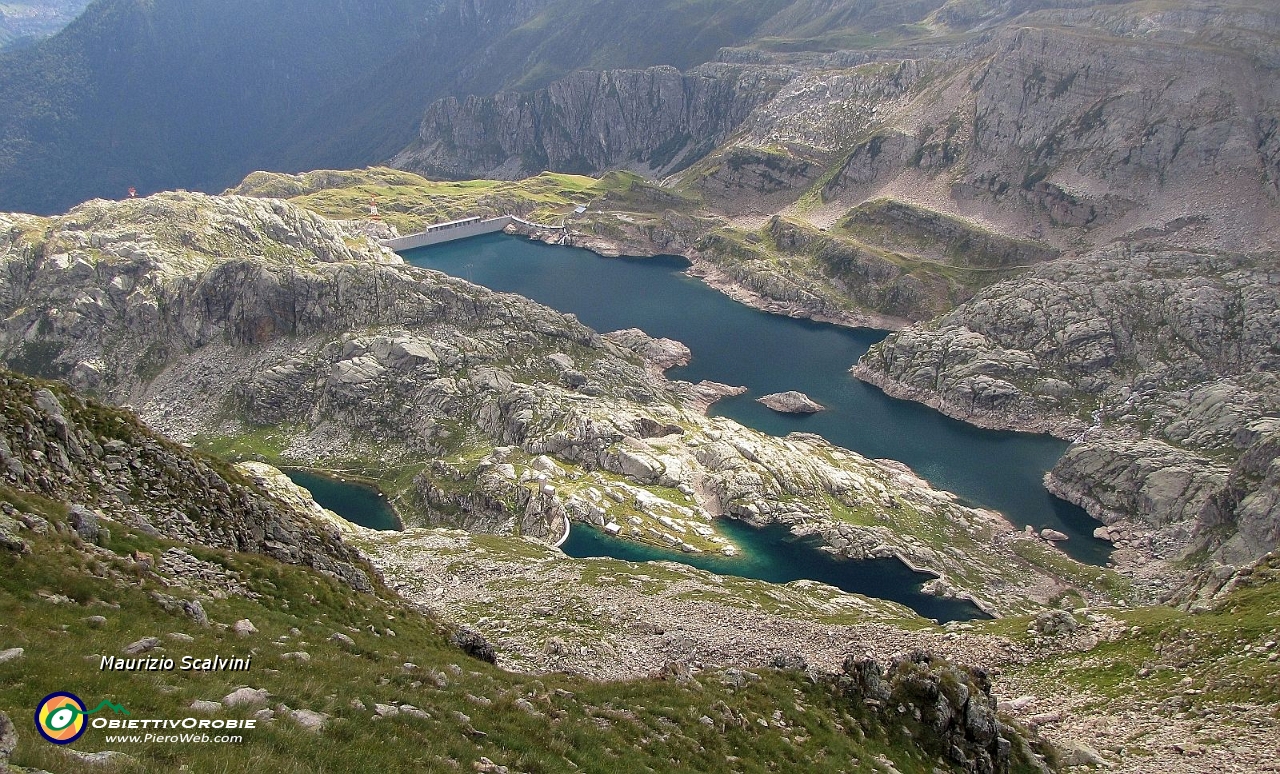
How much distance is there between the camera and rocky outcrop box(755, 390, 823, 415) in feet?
514

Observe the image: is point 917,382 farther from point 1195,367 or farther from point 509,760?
point 509,760

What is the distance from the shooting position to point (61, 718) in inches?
585

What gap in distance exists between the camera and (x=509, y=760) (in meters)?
19.8

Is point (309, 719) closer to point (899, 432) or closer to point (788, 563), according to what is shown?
point (788, 563)

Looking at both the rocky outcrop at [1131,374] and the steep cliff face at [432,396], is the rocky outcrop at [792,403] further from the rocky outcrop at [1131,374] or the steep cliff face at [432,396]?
the rocky outcrop at [1131,374]

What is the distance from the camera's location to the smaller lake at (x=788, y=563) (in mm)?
87750

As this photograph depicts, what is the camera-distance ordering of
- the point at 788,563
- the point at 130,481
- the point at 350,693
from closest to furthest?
1. the point at 350,693
2. the point at 130,481
3. the point at 788,563

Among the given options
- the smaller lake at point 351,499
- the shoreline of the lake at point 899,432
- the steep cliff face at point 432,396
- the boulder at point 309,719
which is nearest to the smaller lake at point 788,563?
the steep cliff face at point 432,396

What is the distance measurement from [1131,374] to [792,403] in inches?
2851

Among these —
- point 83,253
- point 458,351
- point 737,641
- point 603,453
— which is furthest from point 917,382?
point 83,253

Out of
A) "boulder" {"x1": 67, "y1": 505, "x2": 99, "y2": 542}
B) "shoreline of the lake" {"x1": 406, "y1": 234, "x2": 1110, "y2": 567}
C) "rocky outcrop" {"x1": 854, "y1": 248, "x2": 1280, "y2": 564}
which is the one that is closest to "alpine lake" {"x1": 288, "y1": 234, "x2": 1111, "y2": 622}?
"shoreline of the lake" {"x1": 406, "y1": 234, "x2": 1110, "y2": 567}

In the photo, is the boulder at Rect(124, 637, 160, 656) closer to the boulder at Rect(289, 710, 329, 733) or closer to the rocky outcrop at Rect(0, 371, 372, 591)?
the boulder at Rect(289, 710, 329, 733)

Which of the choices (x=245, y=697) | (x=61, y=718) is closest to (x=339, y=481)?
(x=245, y=697)

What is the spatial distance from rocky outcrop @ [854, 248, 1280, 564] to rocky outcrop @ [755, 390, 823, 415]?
82.4ft
